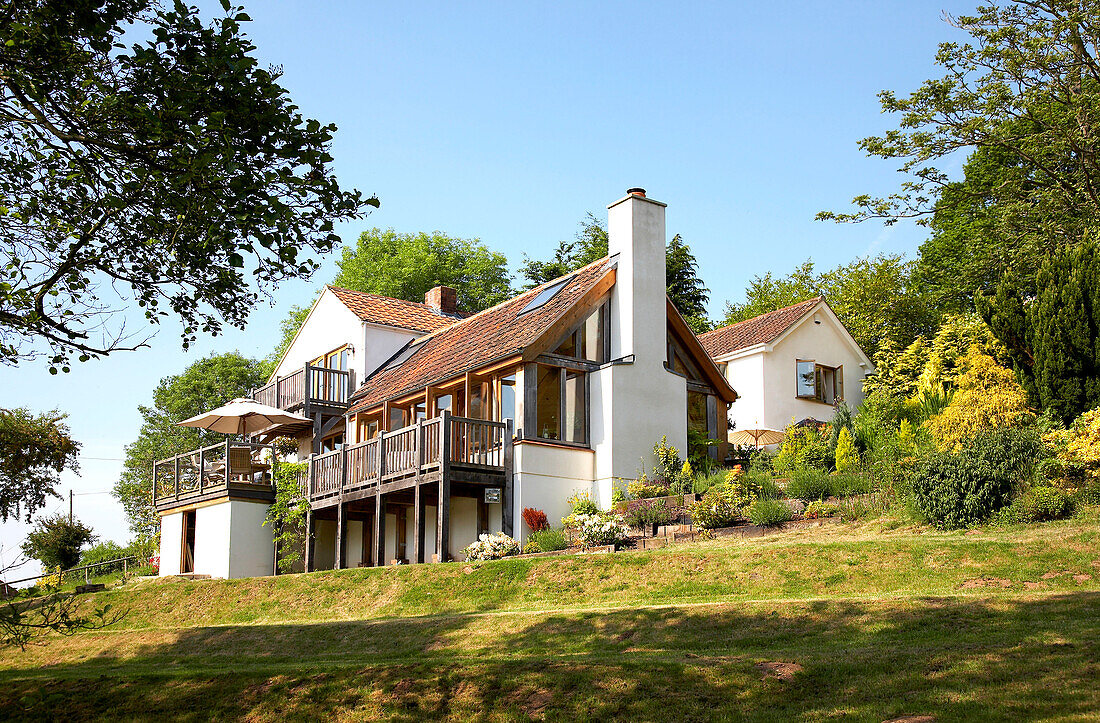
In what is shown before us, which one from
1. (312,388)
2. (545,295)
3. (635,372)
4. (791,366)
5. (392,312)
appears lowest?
(635,372)

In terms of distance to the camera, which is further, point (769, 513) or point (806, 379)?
point (806, 379)

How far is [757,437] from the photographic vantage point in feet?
99.2

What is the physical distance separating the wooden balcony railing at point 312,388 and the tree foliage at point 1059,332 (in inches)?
719

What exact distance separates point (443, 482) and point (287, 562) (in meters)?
7.19

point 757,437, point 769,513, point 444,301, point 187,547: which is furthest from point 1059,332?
point 187,547

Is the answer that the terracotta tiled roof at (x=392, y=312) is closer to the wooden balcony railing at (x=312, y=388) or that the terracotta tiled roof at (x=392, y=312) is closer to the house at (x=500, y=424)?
the wooden balcony railing at (x=312, y=388)

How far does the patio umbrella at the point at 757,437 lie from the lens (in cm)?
3055

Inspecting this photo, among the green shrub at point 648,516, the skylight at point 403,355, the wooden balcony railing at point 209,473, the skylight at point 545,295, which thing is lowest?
the green shrub at point 648,516

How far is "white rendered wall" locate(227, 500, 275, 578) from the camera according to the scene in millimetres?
28062

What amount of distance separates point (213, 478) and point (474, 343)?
888 cm

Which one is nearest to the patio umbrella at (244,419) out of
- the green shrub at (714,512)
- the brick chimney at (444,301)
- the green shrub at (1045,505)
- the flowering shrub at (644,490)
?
the brick chimney at (444,301)

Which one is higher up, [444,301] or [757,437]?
[444,301]

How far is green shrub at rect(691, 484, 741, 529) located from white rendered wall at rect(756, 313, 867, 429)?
12.3 metres

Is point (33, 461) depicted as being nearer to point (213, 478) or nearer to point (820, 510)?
point (213, 478)
